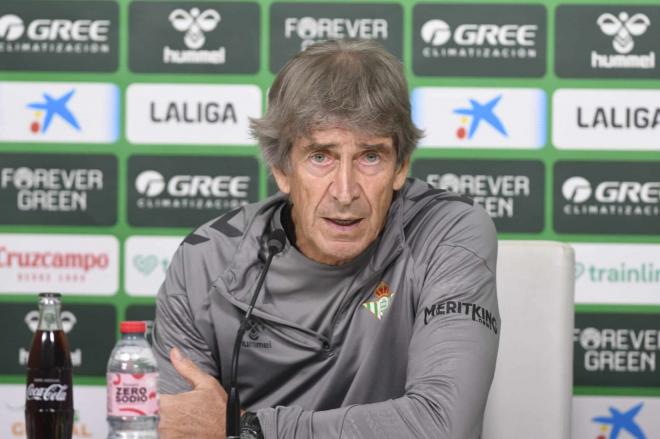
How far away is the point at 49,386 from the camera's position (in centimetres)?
147

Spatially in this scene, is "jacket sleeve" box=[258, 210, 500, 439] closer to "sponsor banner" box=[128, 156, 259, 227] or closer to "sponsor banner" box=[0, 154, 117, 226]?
"sponsor banner" box=[128, 156, 259, 227]

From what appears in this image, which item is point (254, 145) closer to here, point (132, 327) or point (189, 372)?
point (189, 372)

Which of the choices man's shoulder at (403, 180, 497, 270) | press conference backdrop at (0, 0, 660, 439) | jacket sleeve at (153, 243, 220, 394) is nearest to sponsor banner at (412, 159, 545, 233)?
press conference backdrop at (0, 0, 660, 439)

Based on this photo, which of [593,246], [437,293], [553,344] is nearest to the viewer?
[437,293]

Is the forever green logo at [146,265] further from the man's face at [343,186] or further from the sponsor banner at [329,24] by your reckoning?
the man's face at [343,186]

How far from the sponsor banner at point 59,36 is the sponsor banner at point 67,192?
0.99 feet

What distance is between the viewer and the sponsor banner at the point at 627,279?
10.1 feet

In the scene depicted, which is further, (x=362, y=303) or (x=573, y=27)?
(x=573, y=27)

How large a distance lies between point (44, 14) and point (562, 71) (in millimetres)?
1649

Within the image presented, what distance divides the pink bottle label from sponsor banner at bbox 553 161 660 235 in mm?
2003

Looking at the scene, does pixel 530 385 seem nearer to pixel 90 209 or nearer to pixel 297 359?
pixel 297 359

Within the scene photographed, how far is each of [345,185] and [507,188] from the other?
131cm

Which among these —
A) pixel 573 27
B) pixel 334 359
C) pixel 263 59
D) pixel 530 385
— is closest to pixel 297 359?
pixel 334 359

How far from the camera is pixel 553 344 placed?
2172 mm
